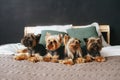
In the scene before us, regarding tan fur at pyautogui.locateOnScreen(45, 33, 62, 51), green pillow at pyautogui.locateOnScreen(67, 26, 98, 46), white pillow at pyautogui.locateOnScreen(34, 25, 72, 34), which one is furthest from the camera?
white pillow at pyautogui.locateOnScreen(34, 25, 72, 34)

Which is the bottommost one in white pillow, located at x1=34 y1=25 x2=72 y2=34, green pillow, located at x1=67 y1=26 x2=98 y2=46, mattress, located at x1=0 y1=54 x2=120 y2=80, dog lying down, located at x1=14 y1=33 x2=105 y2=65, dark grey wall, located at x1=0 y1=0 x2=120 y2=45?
mattress, located at x1=0 y1=54 x2=120 y2=80

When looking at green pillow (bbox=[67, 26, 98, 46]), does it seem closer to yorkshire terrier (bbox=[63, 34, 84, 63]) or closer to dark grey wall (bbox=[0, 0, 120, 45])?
dark grey wall (bbox=[0, 0, 120, 45])

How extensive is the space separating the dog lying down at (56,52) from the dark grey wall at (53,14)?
1.02m

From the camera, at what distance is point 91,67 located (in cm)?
202

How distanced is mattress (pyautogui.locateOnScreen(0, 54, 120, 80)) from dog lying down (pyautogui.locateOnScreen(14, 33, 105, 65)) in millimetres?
A: 82

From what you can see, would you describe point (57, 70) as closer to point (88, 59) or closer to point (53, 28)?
point (88, 59)

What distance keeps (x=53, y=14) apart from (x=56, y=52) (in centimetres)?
117

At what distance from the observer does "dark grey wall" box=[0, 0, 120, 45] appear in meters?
3.26

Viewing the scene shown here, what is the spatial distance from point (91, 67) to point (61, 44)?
0.46 metres

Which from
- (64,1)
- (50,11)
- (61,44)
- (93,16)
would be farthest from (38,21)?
(61,44)

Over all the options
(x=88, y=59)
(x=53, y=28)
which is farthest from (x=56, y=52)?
(x=53, y=28)

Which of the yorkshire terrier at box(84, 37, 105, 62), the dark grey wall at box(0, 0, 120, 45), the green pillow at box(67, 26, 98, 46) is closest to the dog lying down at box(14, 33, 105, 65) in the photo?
the yorkshire terrier at box(84, 37, 105, 62)

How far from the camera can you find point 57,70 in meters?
1.96

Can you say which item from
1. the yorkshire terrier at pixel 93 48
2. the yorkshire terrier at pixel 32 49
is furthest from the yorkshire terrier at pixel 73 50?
the yorkshire terrier at pixel 32 49
